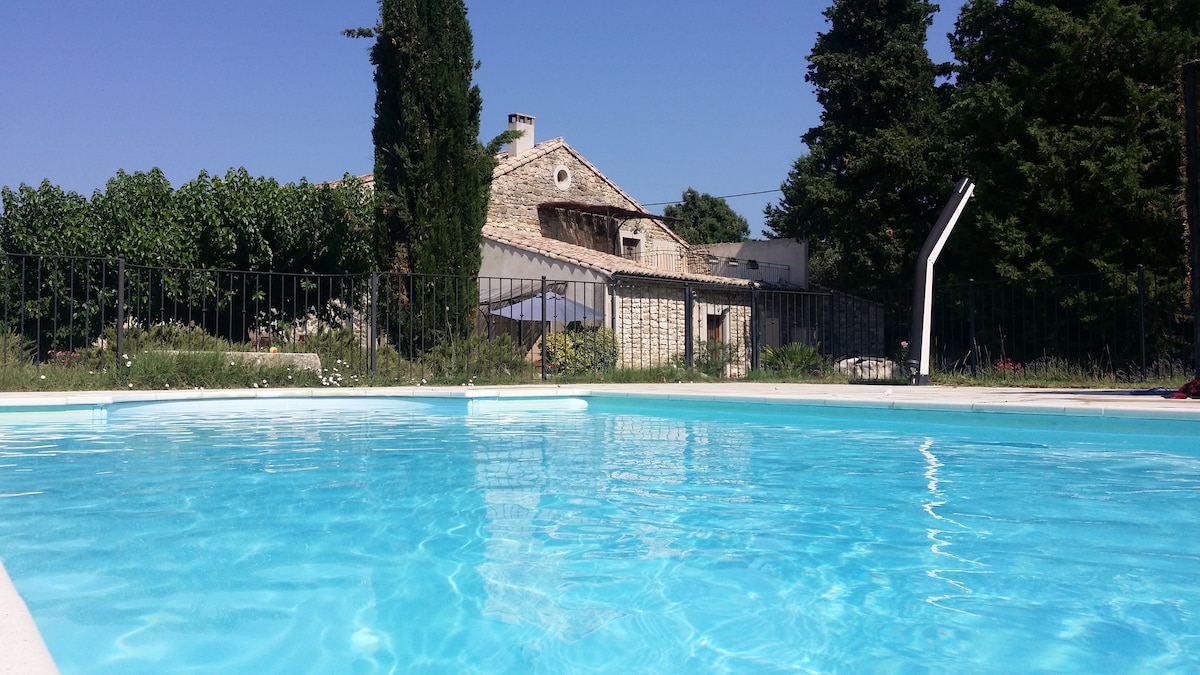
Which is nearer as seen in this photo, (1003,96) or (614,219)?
(1003,96)

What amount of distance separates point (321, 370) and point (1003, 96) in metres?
13.5

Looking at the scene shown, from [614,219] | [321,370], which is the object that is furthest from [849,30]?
[321,370]

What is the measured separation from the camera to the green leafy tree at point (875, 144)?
23953 mm

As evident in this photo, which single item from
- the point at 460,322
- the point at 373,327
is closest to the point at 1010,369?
the point at 460,322

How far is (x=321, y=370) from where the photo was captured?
13391 millimetres

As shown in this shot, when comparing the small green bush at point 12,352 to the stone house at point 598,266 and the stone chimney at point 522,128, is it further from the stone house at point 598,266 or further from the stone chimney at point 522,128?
the stone chimney at point 522,128

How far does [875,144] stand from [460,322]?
13.2m

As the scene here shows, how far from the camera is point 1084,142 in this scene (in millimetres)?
16594

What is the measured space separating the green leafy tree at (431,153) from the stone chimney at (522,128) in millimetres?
13122

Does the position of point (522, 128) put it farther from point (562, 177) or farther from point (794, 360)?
point (794, 360)

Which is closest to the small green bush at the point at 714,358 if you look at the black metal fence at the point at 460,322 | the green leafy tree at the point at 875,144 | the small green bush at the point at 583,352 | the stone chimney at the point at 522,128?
the black metal fence at the point at 460,322

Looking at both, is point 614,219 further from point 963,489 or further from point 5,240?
point 963,489

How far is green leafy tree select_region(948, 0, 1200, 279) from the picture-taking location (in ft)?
52.4

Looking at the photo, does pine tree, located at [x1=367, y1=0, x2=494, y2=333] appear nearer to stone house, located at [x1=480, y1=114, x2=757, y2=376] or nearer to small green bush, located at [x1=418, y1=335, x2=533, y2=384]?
small green bush, located at [x1=418, y1=335, x2=533, y2=384]
